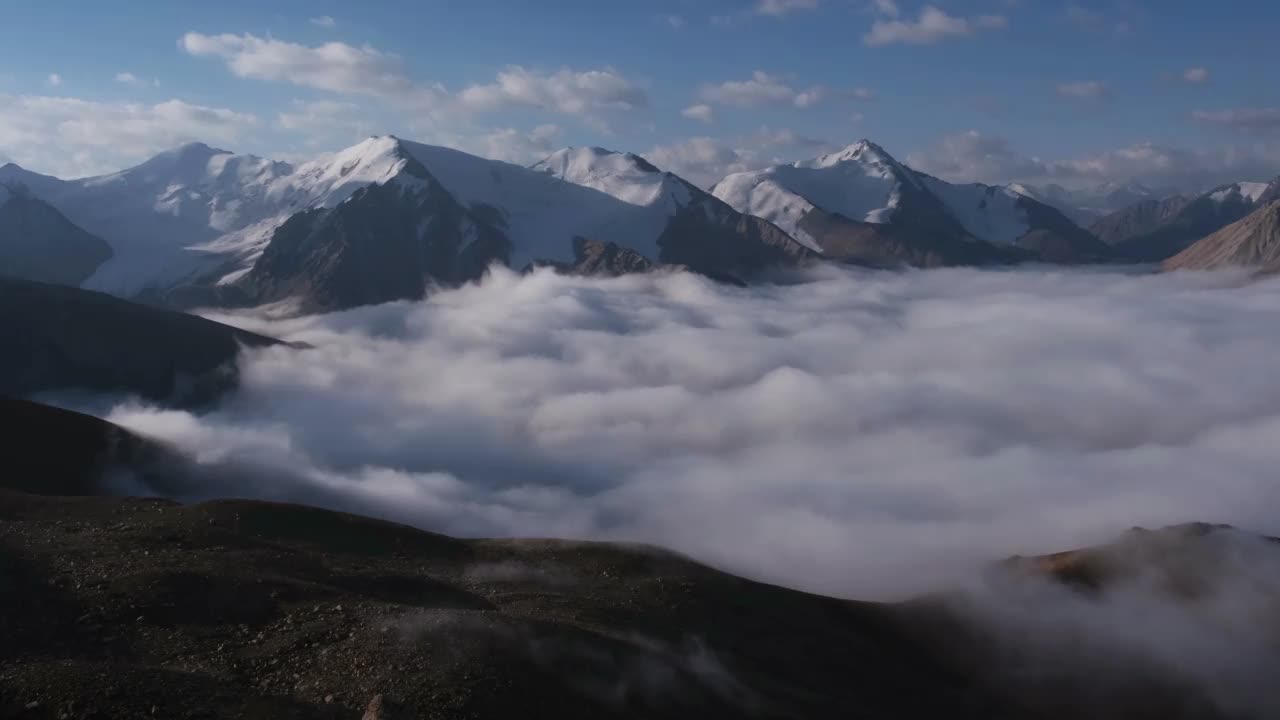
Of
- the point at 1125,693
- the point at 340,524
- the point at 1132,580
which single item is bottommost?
the point at 1125,693

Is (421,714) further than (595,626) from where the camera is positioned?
No

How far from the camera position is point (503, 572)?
8056cm

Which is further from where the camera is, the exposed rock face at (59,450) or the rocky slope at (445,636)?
the exposed rock face at (59,450)

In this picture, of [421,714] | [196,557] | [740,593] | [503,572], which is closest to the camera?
[421,714]

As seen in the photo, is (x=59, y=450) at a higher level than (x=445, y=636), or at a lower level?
higher

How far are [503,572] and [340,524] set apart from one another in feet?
50.5

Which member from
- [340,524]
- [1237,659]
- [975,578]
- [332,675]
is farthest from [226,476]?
[1237,659]

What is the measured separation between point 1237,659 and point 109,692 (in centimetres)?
10510

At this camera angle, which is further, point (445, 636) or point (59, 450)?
point (59, 450)

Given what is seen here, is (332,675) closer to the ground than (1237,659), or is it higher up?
higher up

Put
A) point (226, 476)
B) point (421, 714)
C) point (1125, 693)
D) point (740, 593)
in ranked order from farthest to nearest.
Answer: point (226, 476) < point (1125, 693) < point (740, 593) < point (421, 714)

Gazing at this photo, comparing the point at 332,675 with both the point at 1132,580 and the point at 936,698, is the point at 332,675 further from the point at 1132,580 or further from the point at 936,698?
the point at 1132,580

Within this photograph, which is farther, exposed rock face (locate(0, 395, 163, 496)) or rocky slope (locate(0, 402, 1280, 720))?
exposed rock face (locate(0, 395, 163, 496))

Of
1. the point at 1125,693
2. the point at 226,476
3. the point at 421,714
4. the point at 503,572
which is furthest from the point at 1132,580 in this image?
the point at 226,476
